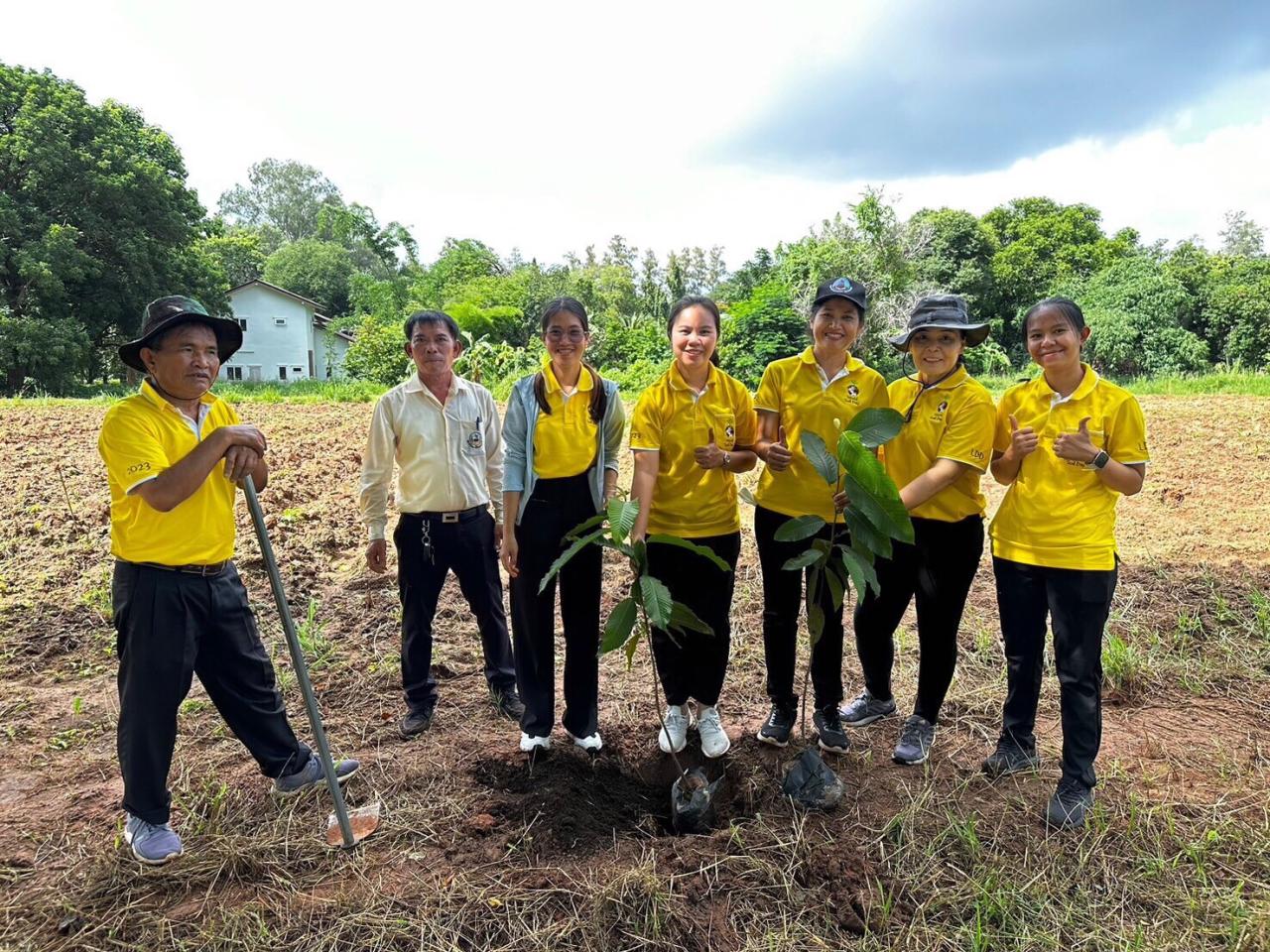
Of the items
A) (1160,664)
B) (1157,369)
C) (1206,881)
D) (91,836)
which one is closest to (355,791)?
(91,836)

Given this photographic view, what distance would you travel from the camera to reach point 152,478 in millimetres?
2061

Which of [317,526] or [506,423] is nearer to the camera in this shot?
[506,423]

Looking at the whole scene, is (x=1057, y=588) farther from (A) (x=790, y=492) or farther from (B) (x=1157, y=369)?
(B) (x=1157, y=369)

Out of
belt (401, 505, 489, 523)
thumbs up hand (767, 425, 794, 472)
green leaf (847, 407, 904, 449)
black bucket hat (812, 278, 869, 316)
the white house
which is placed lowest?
belt (401, 505, 489, 523)

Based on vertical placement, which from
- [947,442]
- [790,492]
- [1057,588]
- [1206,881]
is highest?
[947,442]

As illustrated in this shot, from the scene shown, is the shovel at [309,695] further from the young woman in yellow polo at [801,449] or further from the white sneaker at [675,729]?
the young woman in yellow polo at [801,449]

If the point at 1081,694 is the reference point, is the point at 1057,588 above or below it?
above

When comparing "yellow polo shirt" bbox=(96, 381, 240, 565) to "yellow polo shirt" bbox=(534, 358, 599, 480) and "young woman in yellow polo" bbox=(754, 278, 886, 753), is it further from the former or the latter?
"young woman in yellow polo" bbox=(754, 278, 886, 753)

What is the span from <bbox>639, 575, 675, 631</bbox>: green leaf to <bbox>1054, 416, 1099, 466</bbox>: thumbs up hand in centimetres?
130

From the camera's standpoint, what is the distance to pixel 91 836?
235 cm

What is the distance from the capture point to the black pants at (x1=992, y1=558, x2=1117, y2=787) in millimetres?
2322

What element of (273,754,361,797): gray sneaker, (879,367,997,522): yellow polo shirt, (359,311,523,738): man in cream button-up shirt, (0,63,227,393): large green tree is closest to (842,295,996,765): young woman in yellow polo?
(879,367,997,522): yellow polo shirt

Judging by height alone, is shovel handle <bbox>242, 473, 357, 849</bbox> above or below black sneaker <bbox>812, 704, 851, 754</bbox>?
above

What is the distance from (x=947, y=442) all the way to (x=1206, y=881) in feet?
4.79
